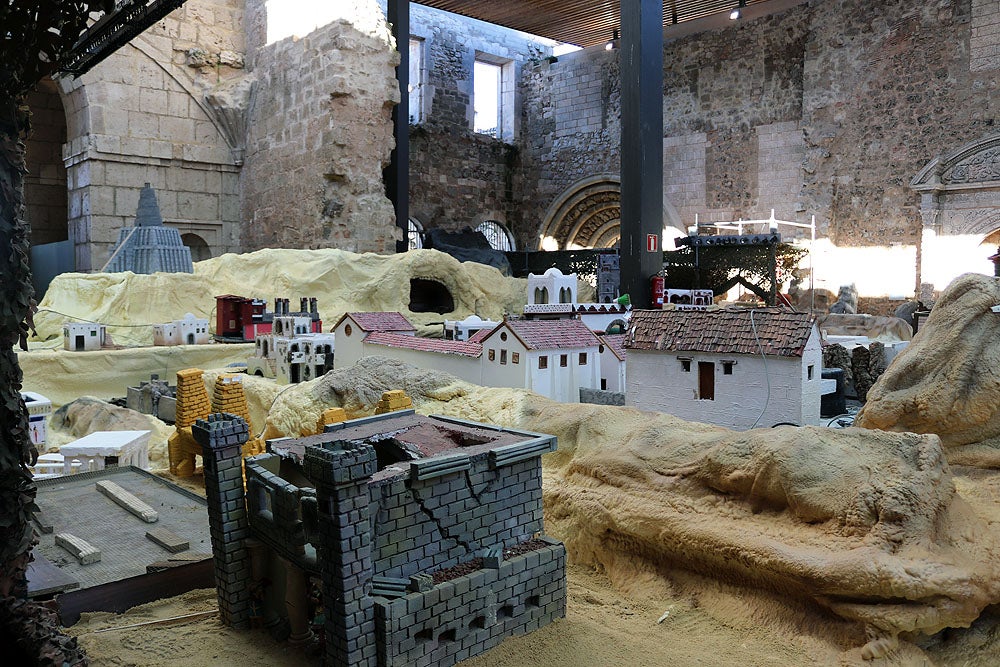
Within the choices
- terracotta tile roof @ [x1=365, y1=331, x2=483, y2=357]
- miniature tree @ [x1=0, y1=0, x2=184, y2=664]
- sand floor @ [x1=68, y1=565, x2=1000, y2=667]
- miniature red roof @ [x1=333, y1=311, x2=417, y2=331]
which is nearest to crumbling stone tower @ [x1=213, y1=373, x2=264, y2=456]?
terracotta tile roof @ [x1=365, y1=331, x2=483, y2=357]

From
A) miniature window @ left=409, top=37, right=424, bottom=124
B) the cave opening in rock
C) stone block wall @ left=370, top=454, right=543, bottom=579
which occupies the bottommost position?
stone block wall @ left=370, top=454, right=543, bottom=579

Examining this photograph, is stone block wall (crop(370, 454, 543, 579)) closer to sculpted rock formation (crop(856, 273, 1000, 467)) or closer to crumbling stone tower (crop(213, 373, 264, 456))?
sculpted rock formation (crop(856, 273, 1000, 467))

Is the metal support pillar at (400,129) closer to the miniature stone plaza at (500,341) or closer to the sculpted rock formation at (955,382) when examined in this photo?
the miniature stone plaza at (500,341)

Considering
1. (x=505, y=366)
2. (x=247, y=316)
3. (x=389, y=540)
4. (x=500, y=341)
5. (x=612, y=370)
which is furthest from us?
(x=247, y=316)

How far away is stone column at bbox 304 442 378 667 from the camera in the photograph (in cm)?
437

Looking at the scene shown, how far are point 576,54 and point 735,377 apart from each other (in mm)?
22058

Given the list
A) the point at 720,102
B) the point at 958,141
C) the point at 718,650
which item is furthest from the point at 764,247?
the point at 718,650

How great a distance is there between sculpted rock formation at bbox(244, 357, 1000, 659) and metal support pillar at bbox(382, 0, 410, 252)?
13744 millimetres

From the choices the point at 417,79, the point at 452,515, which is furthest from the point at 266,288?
the point at 417,79

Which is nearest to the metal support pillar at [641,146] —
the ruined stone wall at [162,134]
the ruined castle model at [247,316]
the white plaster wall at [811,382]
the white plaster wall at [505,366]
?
the white plaster wall at [505,366]

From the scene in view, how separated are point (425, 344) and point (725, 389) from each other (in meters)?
5.03

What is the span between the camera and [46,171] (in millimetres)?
24172

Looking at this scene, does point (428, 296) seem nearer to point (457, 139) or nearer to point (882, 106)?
point (457, 139)

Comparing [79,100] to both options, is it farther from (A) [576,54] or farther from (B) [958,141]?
(B) [958,141]
